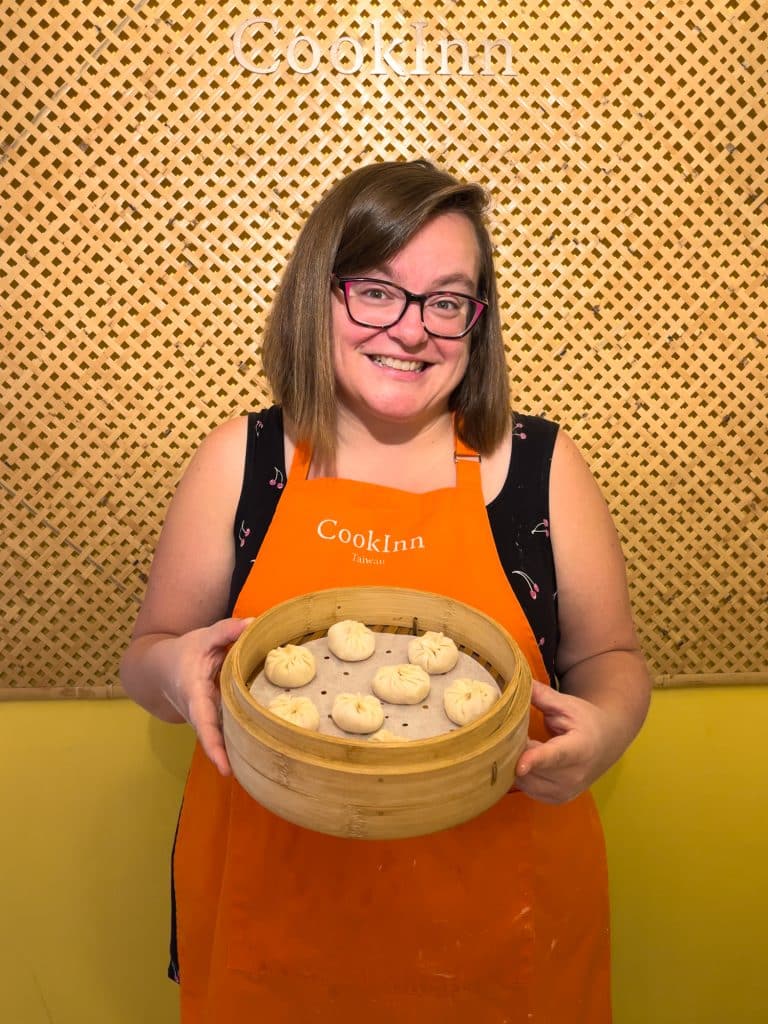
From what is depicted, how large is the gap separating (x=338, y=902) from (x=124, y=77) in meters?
2.21

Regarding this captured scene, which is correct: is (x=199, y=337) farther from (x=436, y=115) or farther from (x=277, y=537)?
(x=277, y=537)

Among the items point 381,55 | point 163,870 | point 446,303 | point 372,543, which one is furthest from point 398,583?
point 381,55

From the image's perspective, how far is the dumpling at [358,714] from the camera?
962 millimetres

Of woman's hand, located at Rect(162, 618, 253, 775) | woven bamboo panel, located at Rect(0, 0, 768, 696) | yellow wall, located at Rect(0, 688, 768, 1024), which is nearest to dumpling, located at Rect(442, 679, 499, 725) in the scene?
woman's hand, located at Rect(162, 618, 253, 775)

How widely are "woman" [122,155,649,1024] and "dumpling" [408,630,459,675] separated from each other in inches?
5.9

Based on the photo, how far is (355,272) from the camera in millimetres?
1247

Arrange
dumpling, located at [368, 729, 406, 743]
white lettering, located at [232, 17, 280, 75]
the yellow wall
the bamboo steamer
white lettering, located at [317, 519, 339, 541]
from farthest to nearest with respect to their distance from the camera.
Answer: white lettering, located at [232, 17, 280, 75]
the yellow wall
white lettering, located at [317, 519, 339, 541]
dumpling, located at [368, 729, 406, 743]
the bamboo steamer

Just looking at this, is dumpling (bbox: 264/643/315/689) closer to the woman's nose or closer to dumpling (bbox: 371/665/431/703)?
dumpling (bbox: 371/665/431/703)

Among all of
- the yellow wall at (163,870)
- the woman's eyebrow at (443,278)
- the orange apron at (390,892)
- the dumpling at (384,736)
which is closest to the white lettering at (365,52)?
the woman's eyebrow at (443,278)

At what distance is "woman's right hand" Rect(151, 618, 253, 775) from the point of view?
3.27 ft

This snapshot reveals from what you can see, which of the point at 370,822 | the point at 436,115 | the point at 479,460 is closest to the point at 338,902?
the point at 370,822

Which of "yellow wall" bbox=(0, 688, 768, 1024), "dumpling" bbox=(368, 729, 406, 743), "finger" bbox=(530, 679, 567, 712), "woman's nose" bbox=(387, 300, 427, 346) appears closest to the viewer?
"dumpling" bbox=(368, 729, 406, 743)

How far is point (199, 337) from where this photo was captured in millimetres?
2602

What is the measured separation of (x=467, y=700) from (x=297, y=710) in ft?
0.65
